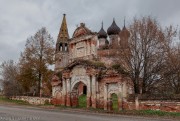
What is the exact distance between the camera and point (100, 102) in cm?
2712

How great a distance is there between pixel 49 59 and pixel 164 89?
21.1m

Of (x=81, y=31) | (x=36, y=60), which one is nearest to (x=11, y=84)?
(x=36, y=60)

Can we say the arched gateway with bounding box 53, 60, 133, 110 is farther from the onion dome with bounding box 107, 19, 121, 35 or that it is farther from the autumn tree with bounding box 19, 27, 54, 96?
the onion dome with bounding box 107, 19, 121, 35

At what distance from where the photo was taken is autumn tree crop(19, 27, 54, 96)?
137 feet

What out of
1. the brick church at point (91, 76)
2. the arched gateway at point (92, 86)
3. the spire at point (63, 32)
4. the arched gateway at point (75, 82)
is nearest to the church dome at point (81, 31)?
the brick church at point (91, 76)

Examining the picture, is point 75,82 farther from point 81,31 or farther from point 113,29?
point 113,29

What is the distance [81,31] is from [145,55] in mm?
14532

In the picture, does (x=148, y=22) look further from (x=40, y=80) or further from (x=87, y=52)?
(x=40, y=80)

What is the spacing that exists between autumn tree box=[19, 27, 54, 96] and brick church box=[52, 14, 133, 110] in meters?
6.23

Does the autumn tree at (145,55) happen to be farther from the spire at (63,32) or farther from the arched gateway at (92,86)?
the spire at (63,32)

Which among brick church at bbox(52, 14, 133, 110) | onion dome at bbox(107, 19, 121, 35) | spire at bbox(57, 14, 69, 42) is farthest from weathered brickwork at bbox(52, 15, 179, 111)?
spire at bbox(57, 14, 69, 42)

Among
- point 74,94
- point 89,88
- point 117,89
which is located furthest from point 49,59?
point 117,89

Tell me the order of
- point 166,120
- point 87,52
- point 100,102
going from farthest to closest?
point 87,52 < point 100,102 < point 166,120

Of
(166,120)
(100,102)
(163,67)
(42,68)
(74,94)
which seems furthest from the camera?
(42,68)
